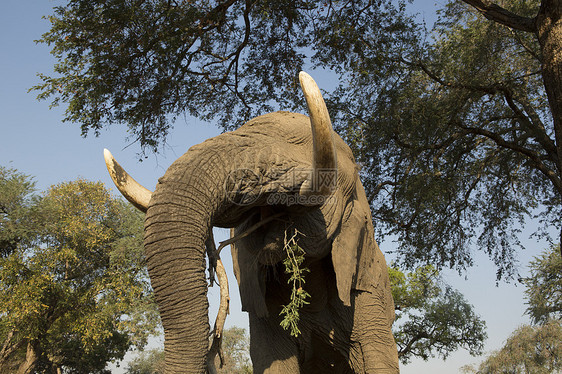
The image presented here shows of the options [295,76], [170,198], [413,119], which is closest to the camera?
[170,198]

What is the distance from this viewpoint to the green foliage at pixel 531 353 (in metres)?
22.7

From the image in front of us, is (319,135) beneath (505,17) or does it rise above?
beneath

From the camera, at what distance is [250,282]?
16.9ft

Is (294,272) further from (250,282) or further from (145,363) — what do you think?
(145,363)

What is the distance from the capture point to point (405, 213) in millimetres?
15578

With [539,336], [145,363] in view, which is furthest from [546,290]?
[145,363]

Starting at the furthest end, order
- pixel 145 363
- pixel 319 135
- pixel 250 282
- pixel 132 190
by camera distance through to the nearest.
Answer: pixel 145 363 < pixel 250 282 < pixel 132 190 < pixel 319 135

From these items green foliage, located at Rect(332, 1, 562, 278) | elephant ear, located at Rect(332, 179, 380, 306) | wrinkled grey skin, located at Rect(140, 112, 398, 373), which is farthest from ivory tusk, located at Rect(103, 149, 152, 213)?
green foliage, located at Rect(332, 1, 562, 278)

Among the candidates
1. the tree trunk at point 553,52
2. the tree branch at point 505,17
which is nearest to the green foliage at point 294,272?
the tree trunk at point 553,52

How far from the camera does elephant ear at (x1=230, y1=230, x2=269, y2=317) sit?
5.02 m

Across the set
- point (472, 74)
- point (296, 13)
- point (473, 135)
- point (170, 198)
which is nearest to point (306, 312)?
point (170, 198)

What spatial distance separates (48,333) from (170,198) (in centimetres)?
2496

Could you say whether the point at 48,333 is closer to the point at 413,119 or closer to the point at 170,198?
the point at 413,119

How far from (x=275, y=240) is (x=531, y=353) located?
23.1 m
